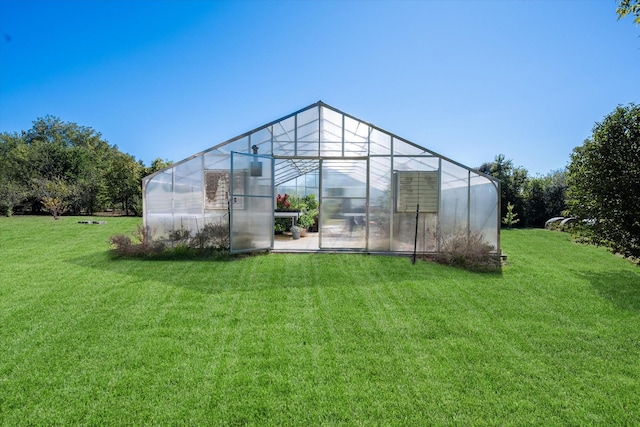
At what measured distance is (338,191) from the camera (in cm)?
902

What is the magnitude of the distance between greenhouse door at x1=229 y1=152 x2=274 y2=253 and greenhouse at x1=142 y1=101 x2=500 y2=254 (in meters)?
0.03

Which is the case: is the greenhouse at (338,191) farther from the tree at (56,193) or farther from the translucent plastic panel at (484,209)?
the tree at (56,193)

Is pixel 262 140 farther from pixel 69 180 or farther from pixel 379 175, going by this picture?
pixel 69 180

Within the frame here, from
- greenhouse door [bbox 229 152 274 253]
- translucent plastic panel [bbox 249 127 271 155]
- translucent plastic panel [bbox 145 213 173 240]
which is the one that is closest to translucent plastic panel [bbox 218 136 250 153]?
translucent plastic panel [bbox 249 127 271 155]

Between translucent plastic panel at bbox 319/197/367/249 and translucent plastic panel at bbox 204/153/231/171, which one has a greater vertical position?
translucent plastic panel at bbox 204/153/231/171

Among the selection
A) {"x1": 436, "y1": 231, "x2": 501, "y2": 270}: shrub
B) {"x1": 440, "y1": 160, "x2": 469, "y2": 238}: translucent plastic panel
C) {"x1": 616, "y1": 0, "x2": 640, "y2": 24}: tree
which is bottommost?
{"x1": 436, "y1": 231, "x2": 501, "y2": 270}: shrub

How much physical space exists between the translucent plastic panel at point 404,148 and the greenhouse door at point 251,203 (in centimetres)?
356

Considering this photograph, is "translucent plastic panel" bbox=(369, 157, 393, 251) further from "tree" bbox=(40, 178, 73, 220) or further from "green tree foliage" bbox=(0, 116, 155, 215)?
"tree" bbox=(40, 178, 73, 220)

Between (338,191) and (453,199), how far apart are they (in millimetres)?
3131

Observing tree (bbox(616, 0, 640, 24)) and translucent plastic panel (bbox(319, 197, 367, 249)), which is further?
translucent plastic panel (bbox(319, 197, 367, 249))

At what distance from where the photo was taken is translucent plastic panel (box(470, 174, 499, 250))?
27.4 feet

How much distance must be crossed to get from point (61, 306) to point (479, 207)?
9.07 m

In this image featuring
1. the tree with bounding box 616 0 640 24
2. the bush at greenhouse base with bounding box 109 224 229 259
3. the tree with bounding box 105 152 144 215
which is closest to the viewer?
the tree with bounding box 616 0 640 24

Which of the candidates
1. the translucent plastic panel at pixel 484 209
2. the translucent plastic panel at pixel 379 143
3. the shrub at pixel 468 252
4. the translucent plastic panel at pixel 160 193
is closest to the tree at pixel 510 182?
the translucent plastic panel at pixel 484 209
